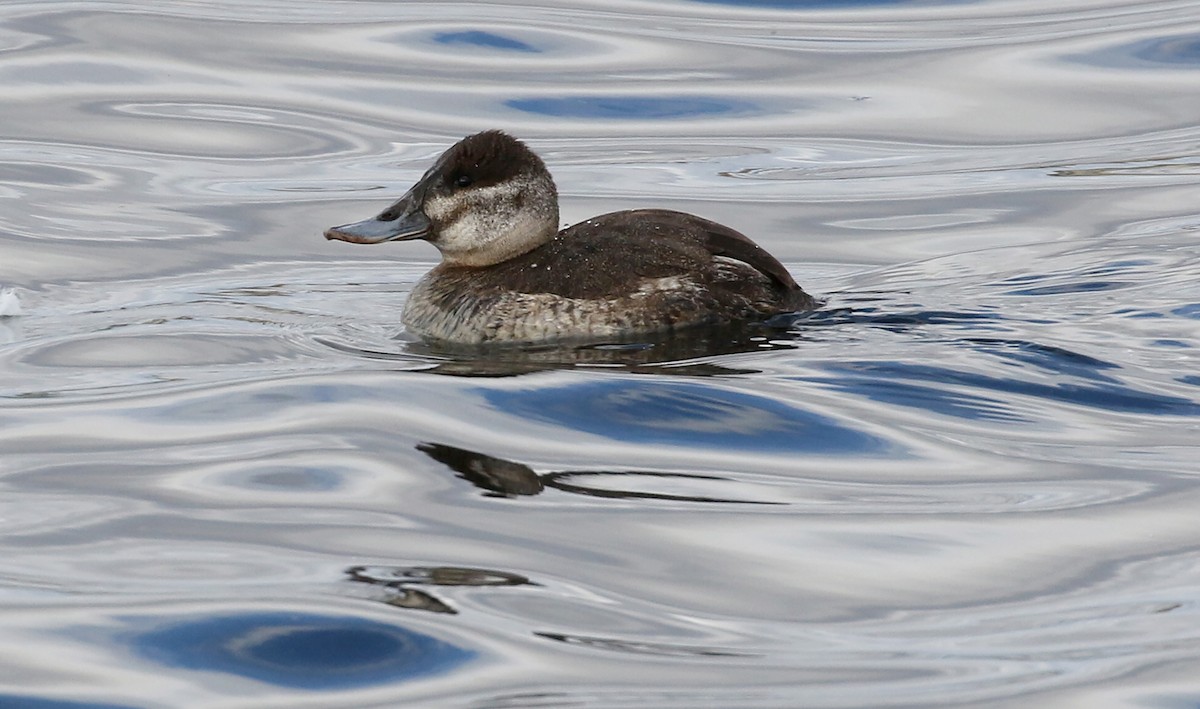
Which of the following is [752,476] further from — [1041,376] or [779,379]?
[1041,376]

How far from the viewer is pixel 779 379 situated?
734cm

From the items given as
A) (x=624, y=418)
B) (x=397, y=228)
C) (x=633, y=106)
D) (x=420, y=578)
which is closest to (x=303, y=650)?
(x=420, y=578)

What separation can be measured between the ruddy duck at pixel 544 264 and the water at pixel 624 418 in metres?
0.27

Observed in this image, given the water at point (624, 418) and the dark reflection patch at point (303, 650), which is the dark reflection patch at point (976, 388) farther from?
the dark reflection patch at point (303, 650)

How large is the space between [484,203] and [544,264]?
0.51 m

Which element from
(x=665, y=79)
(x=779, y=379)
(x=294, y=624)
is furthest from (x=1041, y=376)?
(x=665, y=79)

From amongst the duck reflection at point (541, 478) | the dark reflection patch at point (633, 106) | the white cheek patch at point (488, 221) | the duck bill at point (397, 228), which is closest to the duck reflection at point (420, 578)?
the duck reflection at point (541, 478)

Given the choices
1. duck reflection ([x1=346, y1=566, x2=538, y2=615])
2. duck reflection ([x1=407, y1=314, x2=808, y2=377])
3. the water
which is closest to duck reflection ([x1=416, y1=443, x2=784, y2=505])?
the water

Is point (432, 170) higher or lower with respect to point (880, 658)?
higher

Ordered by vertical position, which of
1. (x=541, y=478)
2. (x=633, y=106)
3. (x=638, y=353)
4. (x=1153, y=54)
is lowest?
(x=541, y=478)

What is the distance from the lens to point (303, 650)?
487cm

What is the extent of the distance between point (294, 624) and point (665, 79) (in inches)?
399

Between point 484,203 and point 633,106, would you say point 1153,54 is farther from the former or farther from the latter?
point 484,203

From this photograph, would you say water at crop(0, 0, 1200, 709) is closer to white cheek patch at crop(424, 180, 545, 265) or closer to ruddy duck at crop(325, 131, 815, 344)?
ruddy duck at crop(325, 131, 815, 344)
